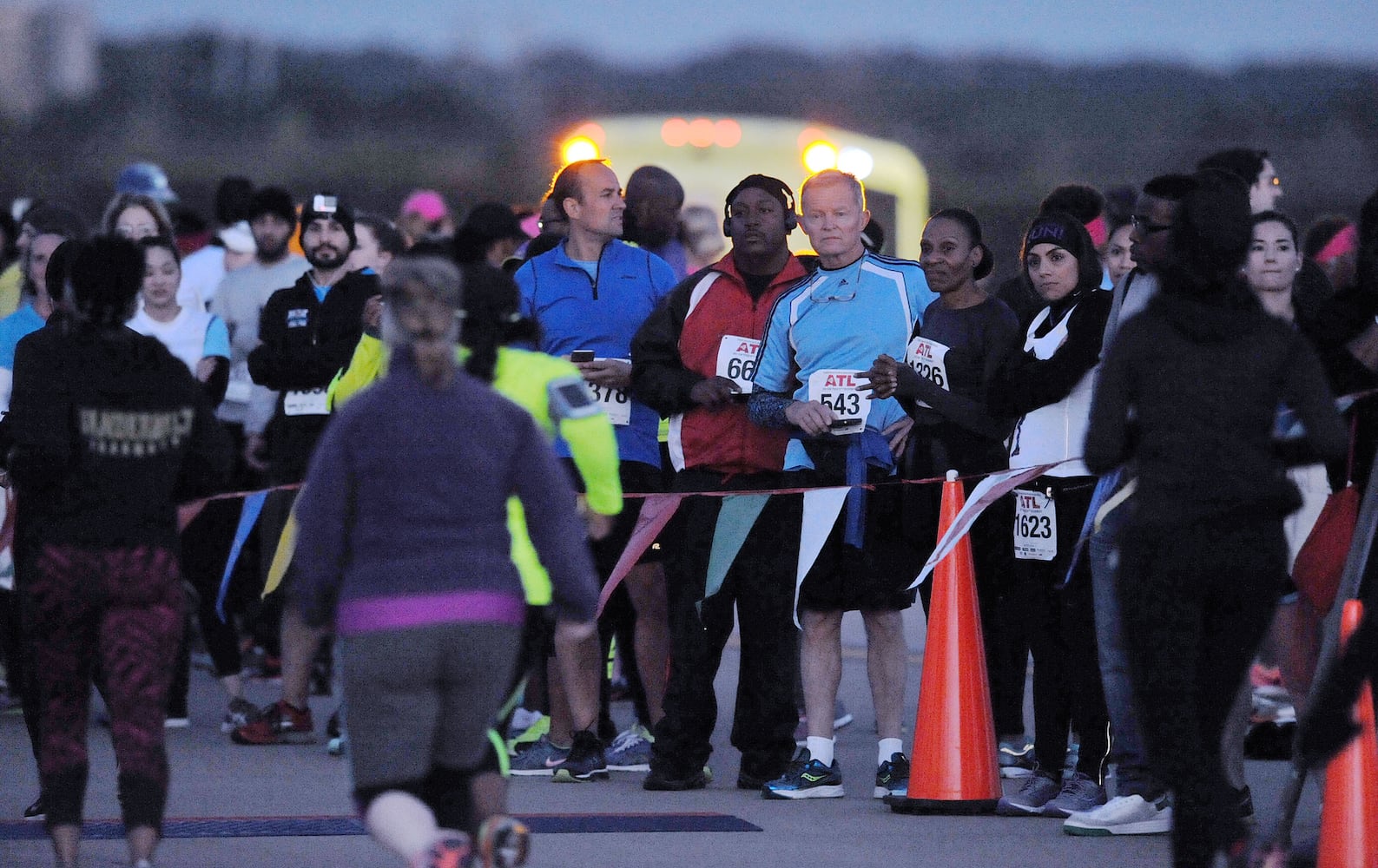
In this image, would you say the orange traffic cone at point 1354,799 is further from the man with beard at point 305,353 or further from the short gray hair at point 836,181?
the man with beard at point 305,353

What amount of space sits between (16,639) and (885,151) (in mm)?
9450

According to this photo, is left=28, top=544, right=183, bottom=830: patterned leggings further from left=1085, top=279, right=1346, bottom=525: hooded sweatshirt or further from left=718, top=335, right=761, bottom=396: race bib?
left=718, top=335, right=761, bottom=396: race bib

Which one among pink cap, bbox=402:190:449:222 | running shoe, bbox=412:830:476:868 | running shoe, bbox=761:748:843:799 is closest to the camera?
running shoe, bbox=412:830:476:868

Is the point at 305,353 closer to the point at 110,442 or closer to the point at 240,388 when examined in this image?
the point at 240,388

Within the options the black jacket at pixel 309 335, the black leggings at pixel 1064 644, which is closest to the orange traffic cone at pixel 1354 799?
the black leggings at pixel 1064 644

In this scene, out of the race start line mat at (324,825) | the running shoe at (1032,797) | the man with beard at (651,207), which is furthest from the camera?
the man with beard at (651,207)

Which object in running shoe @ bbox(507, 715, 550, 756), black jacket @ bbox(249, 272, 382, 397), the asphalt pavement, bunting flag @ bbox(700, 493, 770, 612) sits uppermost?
black jacket @ bbox(249, 272, 382, 397)

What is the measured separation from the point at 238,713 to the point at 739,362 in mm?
3306

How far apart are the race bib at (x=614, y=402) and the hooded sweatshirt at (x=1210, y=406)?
370cm

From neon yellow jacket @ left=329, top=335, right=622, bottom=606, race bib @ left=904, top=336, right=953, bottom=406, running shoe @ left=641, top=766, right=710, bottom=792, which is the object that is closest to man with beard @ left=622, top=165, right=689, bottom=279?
race bib @ left=904, top=336, right=953, bottom=406

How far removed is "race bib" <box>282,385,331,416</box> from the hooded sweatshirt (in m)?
5.40

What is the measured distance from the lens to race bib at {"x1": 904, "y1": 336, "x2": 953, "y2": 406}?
8.85 meters

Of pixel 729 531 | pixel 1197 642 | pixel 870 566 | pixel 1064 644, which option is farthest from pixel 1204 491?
pixel 729 531

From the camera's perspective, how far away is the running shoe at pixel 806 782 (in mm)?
8844
